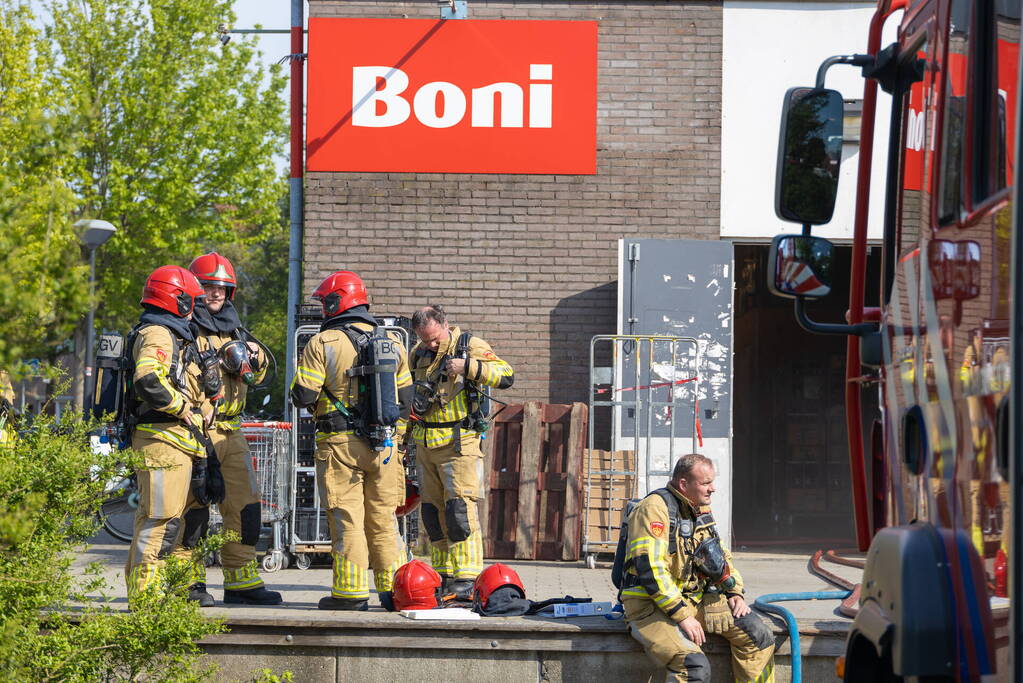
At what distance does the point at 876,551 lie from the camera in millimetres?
3480

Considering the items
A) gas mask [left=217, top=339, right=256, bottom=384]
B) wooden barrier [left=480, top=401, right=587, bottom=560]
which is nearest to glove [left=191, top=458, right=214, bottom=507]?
gas mask [left=217, top=339, right=256, bottom=384]

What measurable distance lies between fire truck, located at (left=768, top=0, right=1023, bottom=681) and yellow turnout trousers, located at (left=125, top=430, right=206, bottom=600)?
12.7 ft

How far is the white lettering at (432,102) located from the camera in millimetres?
11766

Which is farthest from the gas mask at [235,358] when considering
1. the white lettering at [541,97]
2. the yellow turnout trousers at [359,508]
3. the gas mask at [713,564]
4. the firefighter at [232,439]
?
the white lettering at [541,97]

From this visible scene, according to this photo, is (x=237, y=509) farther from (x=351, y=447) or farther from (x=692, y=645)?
(x=692, y=645)

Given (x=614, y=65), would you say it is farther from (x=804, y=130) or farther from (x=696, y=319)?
(x=804, y=130)

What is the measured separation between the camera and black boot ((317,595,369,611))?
23.1 feet

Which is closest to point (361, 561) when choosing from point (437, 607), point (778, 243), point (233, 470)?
point (437, 607)

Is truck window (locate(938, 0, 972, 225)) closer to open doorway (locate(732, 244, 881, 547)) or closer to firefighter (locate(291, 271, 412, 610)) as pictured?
firefighter (locate(291, 271, 412, 610))

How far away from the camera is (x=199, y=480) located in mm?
6953

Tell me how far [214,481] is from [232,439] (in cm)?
38

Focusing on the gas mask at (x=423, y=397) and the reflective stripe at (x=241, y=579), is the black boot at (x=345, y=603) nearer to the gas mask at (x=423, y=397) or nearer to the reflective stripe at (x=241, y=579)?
the reflective stripe at (x=241, y=579)

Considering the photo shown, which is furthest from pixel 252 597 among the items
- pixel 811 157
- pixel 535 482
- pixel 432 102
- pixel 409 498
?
pixel 432 102

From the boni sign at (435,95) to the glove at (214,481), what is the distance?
17.3 feet
